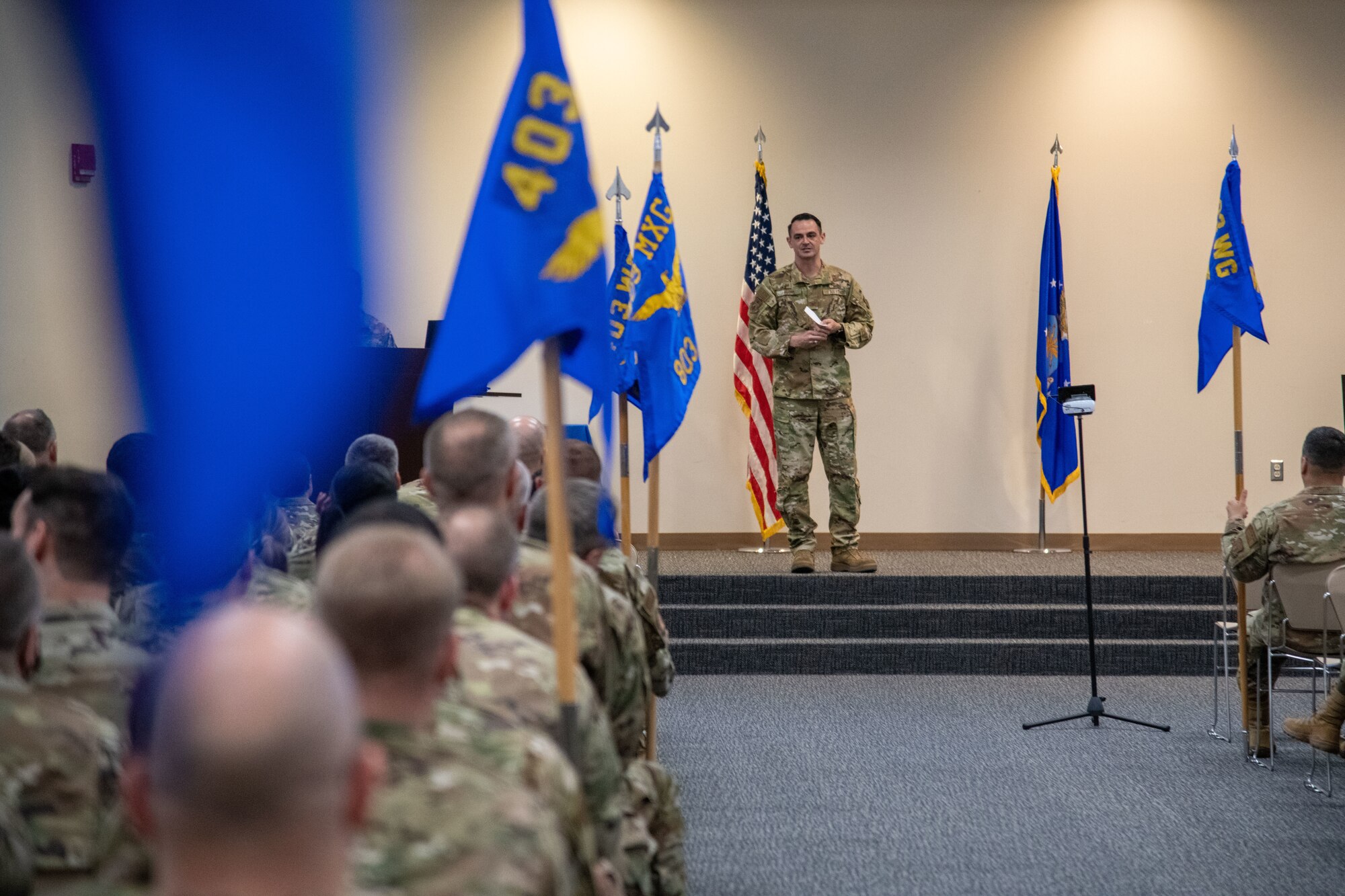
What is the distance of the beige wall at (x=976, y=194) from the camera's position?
9422 mm

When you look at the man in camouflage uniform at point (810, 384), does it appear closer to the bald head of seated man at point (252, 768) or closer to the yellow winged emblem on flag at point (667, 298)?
the yellow winged emblem on flag at point (667, 298)

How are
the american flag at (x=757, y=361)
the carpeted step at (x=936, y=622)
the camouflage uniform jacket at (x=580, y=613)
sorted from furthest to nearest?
the american flag at (x=757, y=361), the carpeted step at (x=936, y=622), the camouflage uniform jacket at (x=580, y=613)

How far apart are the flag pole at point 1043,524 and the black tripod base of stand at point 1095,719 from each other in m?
3.12

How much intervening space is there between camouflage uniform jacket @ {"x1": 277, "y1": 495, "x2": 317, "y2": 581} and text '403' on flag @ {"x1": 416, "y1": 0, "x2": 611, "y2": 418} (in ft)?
6.25

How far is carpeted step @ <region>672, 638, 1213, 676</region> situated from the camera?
7285mm

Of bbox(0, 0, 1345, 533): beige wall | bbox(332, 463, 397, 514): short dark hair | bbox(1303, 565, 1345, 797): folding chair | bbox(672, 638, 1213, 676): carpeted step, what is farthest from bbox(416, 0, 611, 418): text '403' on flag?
bbox(0, 0, 1345, 533): beige wall

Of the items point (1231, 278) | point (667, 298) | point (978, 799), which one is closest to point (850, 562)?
point (1231, 278)

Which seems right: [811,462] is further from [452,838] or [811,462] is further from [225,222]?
[452,838]

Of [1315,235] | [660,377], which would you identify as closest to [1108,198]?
[1315,235]

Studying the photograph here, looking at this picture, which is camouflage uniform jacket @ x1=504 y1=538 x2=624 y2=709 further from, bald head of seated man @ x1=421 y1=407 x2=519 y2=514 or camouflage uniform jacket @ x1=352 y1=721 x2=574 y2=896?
camouflage uniform jacket @ x1=352 y1=721 x2=574 y2=896

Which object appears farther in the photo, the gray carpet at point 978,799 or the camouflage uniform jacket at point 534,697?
the gray carpet at point 978,799

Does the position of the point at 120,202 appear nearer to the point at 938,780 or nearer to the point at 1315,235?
the point at 938,780

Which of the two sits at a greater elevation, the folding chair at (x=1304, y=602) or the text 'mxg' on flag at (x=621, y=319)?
the text 'mxg' on flag at (x=621, y=319)

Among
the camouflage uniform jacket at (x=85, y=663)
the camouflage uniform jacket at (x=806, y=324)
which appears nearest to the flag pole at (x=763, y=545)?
the camouflage uniform jacket at (x=806, y=324)
